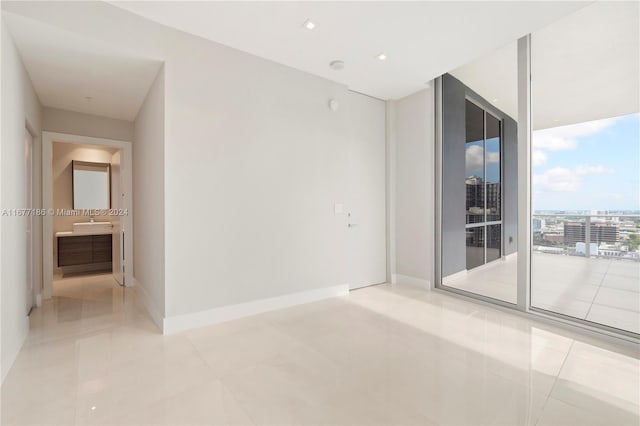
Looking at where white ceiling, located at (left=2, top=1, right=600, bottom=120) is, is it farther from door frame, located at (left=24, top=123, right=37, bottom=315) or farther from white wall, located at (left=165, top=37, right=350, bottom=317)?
door frame, located at (left=24, top=123, right=37, bottom=315)

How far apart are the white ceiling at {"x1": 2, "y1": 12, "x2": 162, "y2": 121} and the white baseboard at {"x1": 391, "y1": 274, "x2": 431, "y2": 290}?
14.4 feet

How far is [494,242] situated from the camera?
13.6 ft

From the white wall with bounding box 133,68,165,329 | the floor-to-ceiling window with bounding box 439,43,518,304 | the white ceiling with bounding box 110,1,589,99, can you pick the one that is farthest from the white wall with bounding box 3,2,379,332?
the floor-to-ceiling window with bounding box 439,43,518,304

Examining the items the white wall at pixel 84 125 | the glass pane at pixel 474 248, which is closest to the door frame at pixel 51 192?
the white wall at pixel 84 125

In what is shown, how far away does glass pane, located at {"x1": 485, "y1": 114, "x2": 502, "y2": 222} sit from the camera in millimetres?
4035

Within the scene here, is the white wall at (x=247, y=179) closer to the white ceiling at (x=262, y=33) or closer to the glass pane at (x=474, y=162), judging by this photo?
the white ceiling at (x=262, y=33)

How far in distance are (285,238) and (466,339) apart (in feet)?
7.38

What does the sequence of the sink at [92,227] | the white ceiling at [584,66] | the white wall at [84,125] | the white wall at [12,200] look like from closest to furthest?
the white wall at [12,200]
the white ceiling at [584,66]
the white wall at [84,125]
the sink at [92,227]

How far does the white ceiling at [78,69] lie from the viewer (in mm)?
2555

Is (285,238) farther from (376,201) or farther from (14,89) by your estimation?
(14,89)

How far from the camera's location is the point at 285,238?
3738 mm

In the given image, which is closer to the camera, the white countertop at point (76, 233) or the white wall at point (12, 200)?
the white wall at point (12, 200)

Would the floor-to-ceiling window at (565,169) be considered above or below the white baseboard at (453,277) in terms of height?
above

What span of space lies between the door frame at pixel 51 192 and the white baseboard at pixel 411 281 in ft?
14.3
